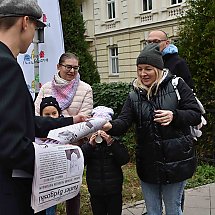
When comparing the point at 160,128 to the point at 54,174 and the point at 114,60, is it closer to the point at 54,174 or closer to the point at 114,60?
the point at 54,174

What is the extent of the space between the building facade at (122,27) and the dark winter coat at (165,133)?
20.2 metres

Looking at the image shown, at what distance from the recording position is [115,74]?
27734 millimetres

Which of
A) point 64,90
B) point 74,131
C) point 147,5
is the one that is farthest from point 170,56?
point 147,5

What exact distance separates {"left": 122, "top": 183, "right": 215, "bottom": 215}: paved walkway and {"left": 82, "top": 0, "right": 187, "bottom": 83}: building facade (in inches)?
713

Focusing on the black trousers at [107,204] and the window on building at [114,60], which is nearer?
the black trousers at [107,204]

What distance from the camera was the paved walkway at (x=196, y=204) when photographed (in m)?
5.05

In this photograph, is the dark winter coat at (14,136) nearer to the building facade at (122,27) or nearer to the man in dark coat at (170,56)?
the man in dark coat at (170,56)

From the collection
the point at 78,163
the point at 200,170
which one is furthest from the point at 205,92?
the point at 78,163

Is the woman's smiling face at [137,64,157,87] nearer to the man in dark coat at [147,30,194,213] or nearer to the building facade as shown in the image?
the man in dark coat at [147,30,194,213]

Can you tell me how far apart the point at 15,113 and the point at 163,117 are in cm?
149

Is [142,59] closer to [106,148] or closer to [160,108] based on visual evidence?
[160,108]

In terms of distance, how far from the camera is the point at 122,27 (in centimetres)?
2725

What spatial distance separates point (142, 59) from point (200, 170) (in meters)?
3.79

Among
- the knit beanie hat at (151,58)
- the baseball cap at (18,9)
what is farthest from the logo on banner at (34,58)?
the baseball cap at (18,9)
